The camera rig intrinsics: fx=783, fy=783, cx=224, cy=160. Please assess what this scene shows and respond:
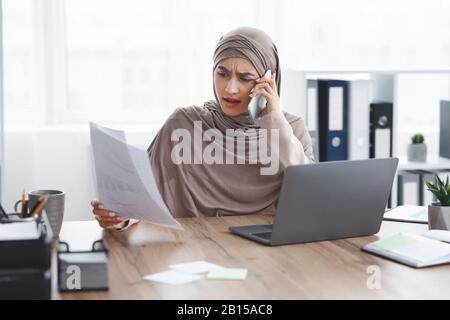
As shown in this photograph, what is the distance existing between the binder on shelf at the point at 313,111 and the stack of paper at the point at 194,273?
67.3 inches

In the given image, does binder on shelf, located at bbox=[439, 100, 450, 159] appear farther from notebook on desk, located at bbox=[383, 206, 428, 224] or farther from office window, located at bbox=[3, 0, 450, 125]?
notebook on desk, located at bbox=[383, 206, 428, 224]

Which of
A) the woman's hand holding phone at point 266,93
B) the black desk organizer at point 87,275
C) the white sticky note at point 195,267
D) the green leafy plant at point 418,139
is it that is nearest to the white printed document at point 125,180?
the white sticky note at point 195,267

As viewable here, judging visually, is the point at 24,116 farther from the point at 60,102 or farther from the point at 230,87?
the point at 230,87

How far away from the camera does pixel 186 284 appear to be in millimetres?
1553

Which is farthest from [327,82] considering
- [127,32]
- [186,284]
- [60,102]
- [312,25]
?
[186,284]

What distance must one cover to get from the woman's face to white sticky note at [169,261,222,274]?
83 centimetres

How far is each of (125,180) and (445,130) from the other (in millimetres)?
2144

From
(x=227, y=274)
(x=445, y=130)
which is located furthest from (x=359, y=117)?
(x=227, y=274)

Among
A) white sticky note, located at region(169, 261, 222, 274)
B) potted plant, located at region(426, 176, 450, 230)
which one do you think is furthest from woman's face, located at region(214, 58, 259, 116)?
white sticky note, located at region(169, 261, 222, 274)

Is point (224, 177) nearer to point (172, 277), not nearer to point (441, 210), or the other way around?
point (441, 210)

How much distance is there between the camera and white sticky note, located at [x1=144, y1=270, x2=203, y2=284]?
1.57 m

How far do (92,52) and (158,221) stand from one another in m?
2.17

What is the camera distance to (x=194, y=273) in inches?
64.0

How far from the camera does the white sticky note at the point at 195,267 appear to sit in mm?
1644
